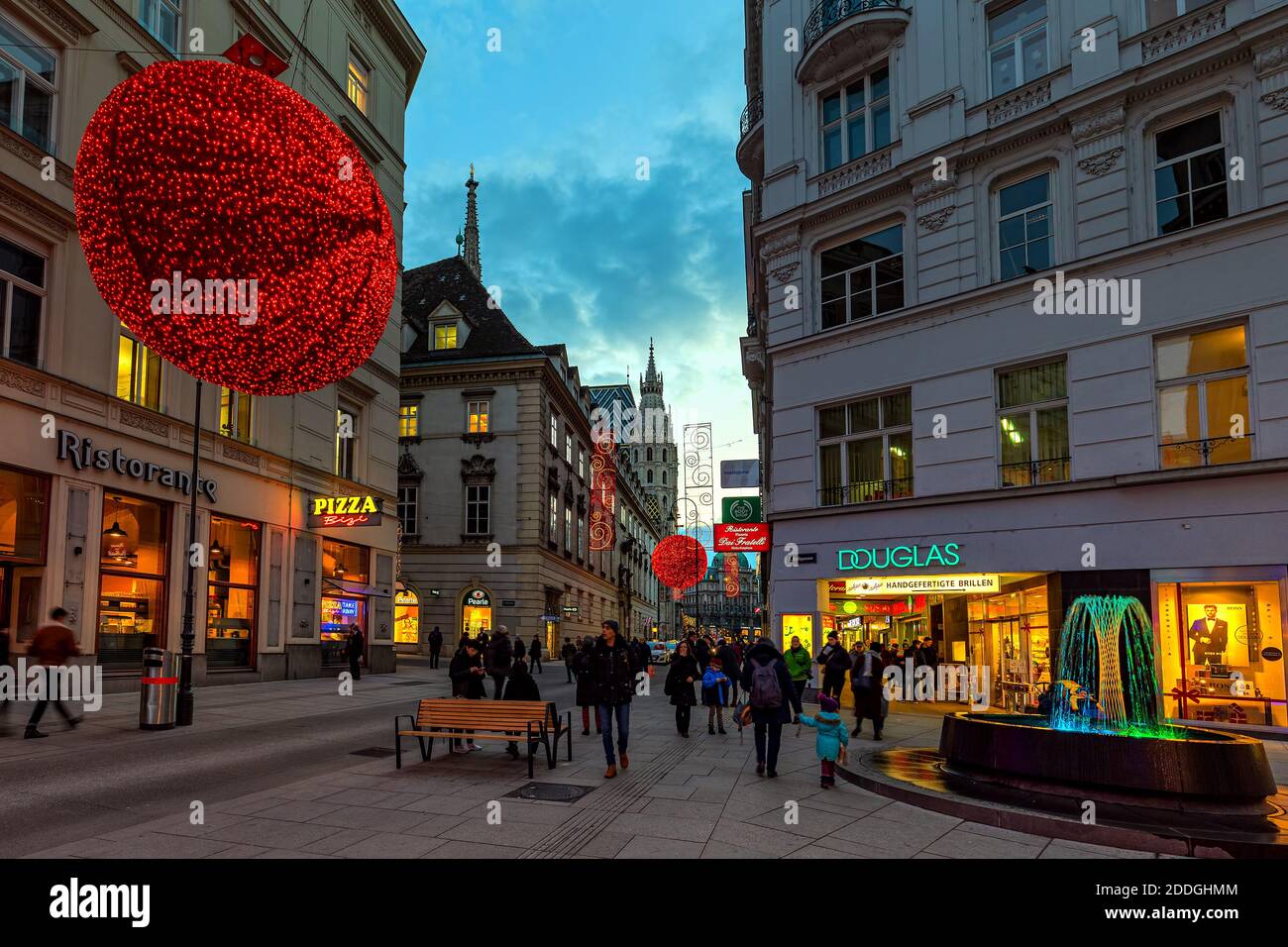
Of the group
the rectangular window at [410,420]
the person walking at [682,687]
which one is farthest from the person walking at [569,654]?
the rectangular window at [410,420]

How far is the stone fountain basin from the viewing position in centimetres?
795

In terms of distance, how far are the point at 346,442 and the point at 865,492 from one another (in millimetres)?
17961

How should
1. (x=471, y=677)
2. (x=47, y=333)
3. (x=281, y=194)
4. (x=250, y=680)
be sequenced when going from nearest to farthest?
(x=281, y=194), (x=471, y=677), (x=47, y=333), (x=250, y=680)

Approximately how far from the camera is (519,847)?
6.85m

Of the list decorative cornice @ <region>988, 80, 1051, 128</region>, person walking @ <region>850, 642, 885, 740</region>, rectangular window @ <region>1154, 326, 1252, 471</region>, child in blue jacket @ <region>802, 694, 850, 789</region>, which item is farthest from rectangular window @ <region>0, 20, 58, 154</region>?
rectangular window @ <region>1154, 326, 1252, 471</region>

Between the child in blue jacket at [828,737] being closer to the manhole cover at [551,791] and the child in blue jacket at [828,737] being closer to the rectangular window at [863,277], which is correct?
the manhole cover at [551,791]

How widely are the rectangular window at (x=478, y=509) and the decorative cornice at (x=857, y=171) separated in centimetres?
2678

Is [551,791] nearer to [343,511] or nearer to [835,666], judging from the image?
[835,666]

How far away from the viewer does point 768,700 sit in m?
10.9

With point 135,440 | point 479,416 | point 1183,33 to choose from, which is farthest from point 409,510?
point 1183,33

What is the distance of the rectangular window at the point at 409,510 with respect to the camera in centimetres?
4466
